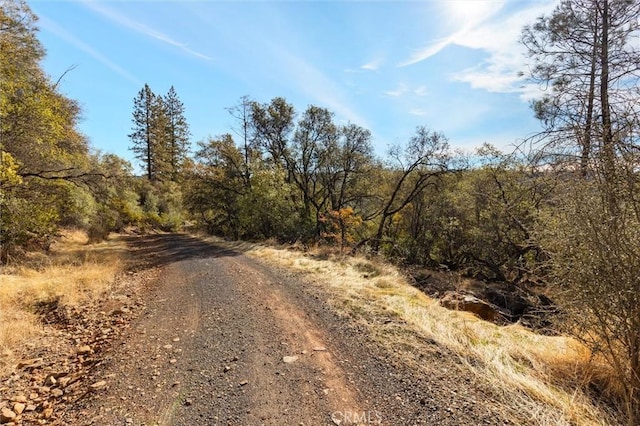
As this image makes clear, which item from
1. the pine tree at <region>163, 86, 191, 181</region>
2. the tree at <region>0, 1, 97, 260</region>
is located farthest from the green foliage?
the tree at <region>0, 1, 97, 260</region>

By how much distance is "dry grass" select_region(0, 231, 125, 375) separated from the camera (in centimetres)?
480

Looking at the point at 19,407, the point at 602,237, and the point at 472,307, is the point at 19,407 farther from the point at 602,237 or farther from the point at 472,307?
the point at 472,307

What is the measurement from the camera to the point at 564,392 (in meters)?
3.12

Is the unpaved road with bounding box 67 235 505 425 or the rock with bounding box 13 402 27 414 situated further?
the rock with bounding box 13 402 27 414

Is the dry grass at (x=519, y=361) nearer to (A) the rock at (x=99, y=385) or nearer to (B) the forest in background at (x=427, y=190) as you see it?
(B) the forest in background at (x=427, y=190)

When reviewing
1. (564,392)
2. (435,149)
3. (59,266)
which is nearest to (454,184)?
(435,149)

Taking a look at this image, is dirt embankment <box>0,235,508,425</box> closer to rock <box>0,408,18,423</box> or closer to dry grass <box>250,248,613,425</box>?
dry grass <box>250,248,613,425</box>

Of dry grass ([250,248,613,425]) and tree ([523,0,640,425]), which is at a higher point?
tree ([523,0,640,425])

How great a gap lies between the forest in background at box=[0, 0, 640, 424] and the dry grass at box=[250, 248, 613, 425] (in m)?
0.34

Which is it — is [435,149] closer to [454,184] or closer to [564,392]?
[454,184]

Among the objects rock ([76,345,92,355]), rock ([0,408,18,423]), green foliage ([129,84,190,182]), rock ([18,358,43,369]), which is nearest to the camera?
rock ([0,408,18,423])

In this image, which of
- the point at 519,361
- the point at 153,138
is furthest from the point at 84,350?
the point at 153,138

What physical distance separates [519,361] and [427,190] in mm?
18320

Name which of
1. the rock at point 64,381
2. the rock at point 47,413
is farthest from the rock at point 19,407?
the rock at point 64,381
